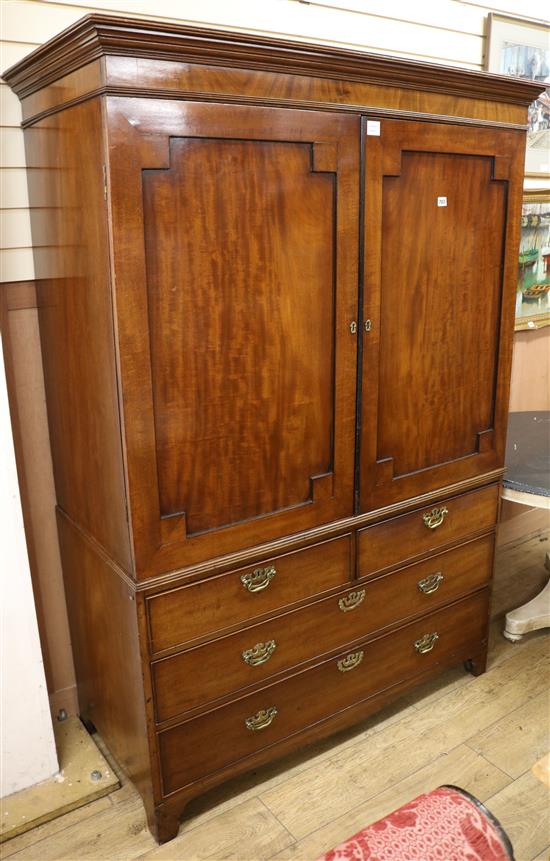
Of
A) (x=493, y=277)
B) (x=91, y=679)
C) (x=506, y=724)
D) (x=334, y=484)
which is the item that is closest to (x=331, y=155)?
(x=493, y=277)

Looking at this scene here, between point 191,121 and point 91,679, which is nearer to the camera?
point 191,121

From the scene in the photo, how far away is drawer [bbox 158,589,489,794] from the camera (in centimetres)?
212

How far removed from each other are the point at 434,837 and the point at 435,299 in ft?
4.81

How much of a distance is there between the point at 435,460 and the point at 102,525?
1113 mm

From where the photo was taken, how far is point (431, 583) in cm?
258

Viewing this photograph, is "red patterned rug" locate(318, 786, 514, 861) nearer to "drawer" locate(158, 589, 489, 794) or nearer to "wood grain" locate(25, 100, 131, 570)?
"drawer" locate(158, 589, 489, 794)

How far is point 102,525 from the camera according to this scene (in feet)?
6.72

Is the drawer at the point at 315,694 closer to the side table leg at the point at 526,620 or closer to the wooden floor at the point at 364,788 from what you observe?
the wooden floor at the point at 364,788

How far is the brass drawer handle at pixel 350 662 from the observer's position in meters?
2.40

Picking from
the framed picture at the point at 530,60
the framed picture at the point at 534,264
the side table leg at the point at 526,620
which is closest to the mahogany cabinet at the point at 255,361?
the side table leg at the point at 526,620

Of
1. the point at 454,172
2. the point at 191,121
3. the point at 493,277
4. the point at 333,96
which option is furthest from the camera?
the point at 493,277

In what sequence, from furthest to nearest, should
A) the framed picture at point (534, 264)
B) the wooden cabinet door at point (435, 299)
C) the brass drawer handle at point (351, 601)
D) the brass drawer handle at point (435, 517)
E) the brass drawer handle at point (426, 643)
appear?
the framed picture at point (534, 264), the brass drawer handle at point (426, 643), the brass drawer handle at point (435, 517), the brass drawer handle at point (351, 601), the wooden cabinet door at point (435, 299)

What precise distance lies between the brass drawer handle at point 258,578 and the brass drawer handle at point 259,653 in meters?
0.19

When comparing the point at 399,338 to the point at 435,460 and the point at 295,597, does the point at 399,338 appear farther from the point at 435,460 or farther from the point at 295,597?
the point at 295,597
